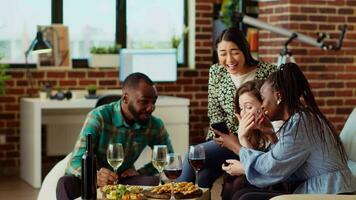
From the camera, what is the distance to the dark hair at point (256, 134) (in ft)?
13.7

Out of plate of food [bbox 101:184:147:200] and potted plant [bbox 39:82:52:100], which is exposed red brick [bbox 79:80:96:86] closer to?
potted plant [bbox 39:82:52:100]

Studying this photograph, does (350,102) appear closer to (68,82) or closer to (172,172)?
(68,82)

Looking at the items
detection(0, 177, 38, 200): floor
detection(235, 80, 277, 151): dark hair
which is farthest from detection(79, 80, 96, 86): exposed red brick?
detection(235, 80, 277, 151): dark hair

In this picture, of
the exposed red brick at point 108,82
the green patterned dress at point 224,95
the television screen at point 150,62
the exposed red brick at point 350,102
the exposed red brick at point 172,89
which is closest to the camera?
the green patterned dress at point 224,95

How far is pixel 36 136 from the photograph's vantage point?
6820 millimetres

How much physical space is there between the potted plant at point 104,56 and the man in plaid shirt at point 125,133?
11.3 feet

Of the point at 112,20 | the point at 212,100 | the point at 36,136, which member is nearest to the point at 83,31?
the point at 112,20

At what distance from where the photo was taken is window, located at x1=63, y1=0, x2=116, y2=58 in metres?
7.86

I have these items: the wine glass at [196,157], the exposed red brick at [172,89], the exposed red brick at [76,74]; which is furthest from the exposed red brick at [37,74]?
the wine glass at [196,157]

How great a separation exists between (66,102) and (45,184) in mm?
2313

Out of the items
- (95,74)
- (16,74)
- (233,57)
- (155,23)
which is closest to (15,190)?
(16,74)

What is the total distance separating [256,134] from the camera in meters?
4.26

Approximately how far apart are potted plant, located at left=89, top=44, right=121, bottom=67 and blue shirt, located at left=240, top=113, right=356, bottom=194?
14.3 ft

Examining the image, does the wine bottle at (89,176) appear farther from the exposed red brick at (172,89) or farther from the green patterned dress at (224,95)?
the exposed red brick at (172,89)
